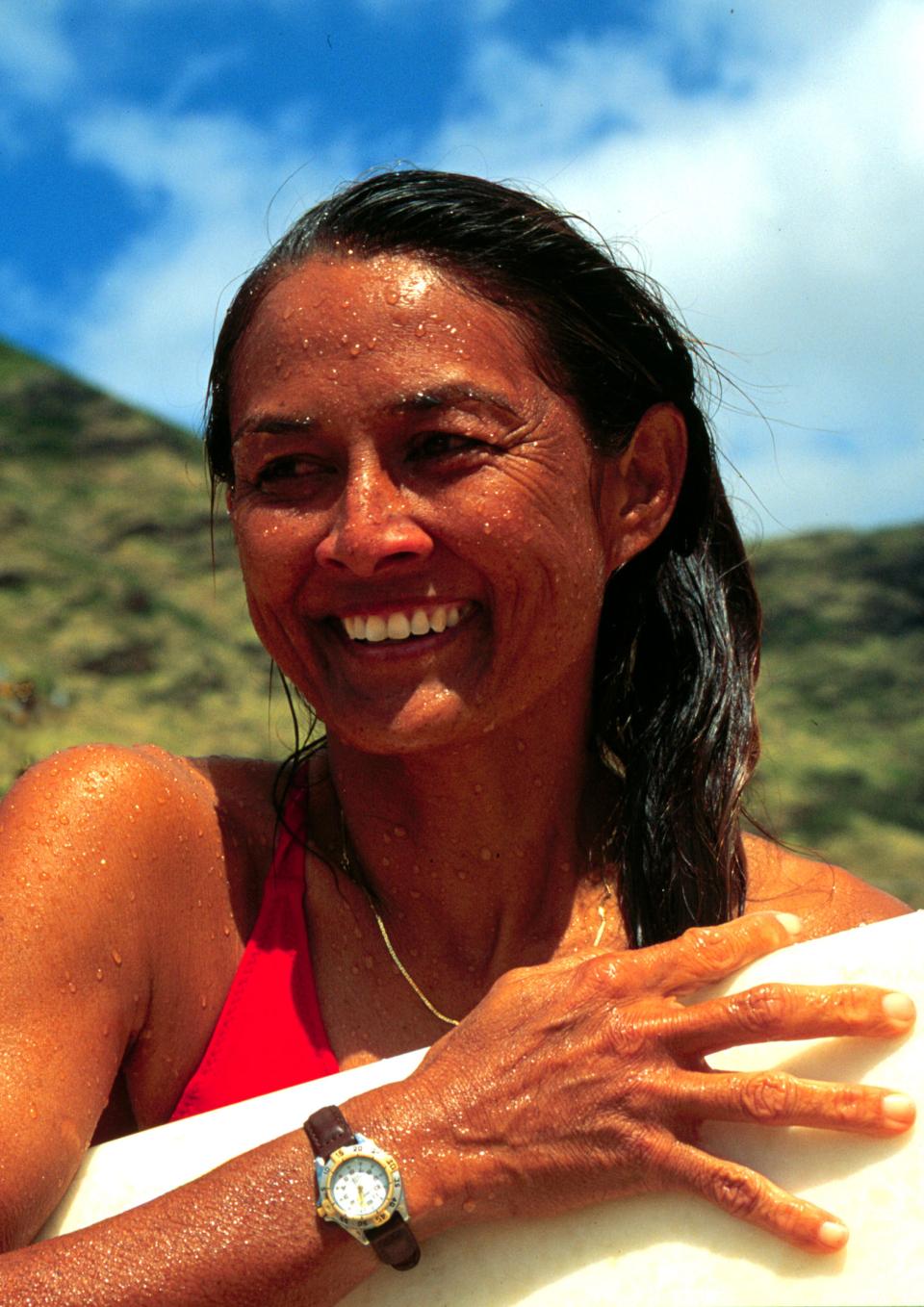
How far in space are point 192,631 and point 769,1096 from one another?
243 inches

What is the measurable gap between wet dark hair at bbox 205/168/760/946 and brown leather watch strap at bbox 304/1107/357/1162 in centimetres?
89

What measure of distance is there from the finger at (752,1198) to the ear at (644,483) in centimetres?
119

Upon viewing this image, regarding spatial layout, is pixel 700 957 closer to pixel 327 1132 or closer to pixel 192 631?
pixel 327 1132

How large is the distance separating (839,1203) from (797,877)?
3.97 feet

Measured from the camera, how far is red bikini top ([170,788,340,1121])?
235cm

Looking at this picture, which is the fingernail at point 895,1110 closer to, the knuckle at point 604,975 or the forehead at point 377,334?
the knuckle at point 604,975

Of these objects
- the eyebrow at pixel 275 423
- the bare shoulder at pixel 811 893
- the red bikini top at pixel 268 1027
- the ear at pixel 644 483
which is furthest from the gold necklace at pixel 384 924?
the eyebrow at pixel 275 423

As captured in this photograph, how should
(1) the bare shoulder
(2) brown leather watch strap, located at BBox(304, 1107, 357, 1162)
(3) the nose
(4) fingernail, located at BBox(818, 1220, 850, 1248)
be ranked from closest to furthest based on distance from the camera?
(4) fingernail, located at BBox(818, 1220, 850, 1248) → (2) brown leather watch strap, located at BBox(304, 1107, 357, 1162) → (3) the nose → (1) the bare shoulder

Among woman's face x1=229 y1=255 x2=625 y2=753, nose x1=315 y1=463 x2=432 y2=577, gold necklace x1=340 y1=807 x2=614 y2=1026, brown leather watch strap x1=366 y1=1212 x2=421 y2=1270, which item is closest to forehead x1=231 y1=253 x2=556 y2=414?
woman's face x1=229 y1=255 x2=625 y2=753

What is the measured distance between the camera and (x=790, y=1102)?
1.62 m

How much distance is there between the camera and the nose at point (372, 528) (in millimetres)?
2217

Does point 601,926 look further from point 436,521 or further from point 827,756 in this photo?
point 827,756

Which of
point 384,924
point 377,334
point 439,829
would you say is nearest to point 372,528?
point 377,334

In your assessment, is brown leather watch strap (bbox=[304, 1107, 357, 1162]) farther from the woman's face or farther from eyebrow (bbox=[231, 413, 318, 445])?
eyebrow (bbox=[231, 413, 318, 445])
